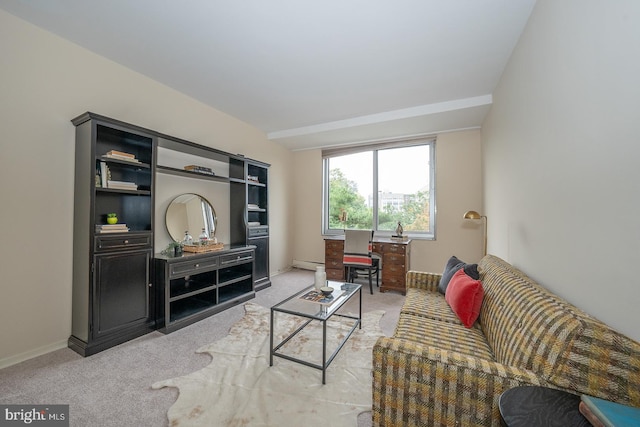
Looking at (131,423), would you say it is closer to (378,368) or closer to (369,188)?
(378,368)

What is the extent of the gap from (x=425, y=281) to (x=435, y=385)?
1.72 metres

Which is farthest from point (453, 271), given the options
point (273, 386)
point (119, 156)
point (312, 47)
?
point (119, 156)

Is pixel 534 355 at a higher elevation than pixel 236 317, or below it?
higher

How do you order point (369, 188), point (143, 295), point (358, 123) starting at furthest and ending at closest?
point (369, 188)
point (358, 123)
point (143, 295)

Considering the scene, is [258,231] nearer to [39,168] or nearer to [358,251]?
[358,251]

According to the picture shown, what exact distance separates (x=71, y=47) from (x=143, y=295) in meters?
2.44

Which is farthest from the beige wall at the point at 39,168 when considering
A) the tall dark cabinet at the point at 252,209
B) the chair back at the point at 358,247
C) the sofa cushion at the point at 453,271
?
the sofa cushion at the point at 453,271

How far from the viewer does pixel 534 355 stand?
1092 millimetres

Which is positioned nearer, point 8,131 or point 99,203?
point 8,131

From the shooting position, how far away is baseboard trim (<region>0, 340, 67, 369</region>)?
6.43 feet

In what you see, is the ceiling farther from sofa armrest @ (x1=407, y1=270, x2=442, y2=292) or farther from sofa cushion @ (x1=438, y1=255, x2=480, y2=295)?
sofa armrest @ (x1=407, y1=270, x2=442, y2=292)

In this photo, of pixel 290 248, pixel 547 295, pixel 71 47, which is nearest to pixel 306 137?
pixel 290 248

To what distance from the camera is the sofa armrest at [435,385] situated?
3.43 ft
